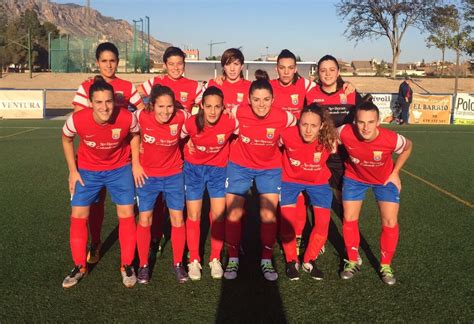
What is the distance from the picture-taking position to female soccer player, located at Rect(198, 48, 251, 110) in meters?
4.43

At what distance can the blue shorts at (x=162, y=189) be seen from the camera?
12.5 feet

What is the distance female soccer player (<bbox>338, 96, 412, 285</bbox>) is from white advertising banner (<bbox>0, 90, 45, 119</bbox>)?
17.5 m

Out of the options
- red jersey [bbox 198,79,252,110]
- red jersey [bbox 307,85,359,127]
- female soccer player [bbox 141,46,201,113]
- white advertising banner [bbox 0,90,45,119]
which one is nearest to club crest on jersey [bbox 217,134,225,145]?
red jersey [bbox 198,79,252,110]

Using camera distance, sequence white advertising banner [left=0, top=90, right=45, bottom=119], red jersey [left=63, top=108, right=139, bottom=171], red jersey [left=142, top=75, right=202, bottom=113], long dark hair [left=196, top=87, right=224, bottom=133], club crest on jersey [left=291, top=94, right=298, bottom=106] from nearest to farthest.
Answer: red jersey [left=63, top=108, right=139, bottom=171] < long dark hair [left=196, top=87, right=224, bottom=133] < club crest on jersey [left=291, top=94, right=298, bottom=106] < red jersey [left=142, top=75, right=202, bottom=113] < white advertising banner [left=0, top=90, right=45, bottom=119]

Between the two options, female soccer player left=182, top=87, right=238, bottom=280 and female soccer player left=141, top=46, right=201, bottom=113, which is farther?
female soccer player left=141, top=46, right=201, bottom=113

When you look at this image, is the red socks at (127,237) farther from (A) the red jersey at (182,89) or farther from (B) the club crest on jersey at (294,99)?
(B) the club crest on jersey at (294,99)

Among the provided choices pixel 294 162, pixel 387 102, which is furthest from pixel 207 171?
pixel 387 102

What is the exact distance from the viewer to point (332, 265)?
4211 millimetres

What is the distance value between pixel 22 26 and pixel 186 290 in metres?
69.1

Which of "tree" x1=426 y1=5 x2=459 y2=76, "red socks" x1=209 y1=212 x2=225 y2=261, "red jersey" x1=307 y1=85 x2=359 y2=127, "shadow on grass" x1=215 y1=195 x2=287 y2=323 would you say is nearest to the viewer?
"shadow on grass" x1=215 y1=195 x2=287 y2=323

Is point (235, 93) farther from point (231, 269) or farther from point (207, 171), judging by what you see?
point (231, 269)

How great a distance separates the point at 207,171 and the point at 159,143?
53cm

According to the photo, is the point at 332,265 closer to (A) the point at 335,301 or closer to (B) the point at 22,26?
(A) the point at 335,301

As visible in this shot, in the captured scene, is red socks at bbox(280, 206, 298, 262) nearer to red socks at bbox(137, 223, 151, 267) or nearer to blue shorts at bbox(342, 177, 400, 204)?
blue shorts at bbox(342, 177, 400, 204)
